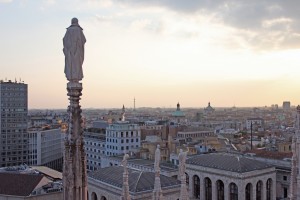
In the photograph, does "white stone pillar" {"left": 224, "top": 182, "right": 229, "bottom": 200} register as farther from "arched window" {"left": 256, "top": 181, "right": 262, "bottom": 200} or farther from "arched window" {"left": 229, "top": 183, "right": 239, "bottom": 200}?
"arched window" {"left": 256, "top": 181, "right": 262, "bottom": 200}

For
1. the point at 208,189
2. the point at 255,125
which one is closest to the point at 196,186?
the point at 208,189

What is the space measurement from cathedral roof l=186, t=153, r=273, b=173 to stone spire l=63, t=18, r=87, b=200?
126ft

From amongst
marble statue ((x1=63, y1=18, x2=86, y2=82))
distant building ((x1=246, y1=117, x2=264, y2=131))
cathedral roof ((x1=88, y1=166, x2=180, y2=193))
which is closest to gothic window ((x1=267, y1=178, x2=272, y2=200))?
cathedral roof ((x1=88, y1=166, x2=180, y2=193))

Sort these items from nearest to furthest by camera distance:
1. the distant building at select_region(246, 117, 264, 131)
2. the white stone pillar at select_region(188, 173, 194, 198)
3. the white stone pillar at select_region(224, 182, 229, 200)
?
the white stone pillar at select_region(224, 182, 229, 200)
the white stone pillar at select_region(188, 173, 194, 198)
the distant building at select_region(246, 117, 264, 131)

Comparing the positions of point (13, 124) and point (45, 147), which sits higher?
point (13, 124)

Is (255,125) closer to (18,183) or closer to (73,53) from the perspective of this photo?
(18,183)

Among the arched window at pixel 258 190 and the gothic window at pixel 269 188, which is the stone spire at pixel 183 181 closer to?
the arched window at pixel 258 190

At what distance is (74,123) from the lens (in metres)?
9.67

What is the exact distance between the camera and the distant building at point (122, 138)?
2933 inches

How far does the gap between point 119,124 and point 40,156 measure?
27309 mm

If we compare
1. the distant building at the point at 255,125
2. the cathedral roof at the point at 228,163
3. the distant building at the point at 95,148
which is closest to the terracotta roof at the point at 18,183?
the cathedral roof at the point at 228,163

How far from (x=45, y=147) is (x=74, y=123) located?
89.5 metres

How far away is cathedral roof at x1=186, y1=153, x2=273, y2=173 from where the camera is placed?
46.5m

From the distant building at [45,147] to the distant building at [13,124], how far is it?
167 centimetres
